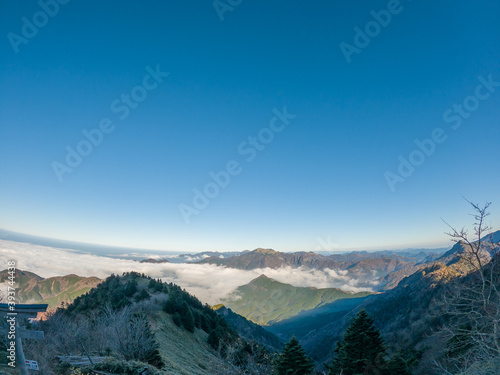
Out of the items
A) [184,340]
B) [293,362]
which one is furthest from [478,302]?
[184,340]

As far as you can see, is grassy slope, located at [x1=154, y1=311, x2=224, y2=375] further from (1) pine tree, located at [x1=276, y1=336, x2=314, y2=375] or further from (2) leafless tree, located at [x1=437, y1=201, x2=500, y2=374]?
(2) leafless tree, located at [x1=437, y1=201, x2=500, y2=374]

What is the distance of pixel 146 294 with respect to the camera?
2603 inches

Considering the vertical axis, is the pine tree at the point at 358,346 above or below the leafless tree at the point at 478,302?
below

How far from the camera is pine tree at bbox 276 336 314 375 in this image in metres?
24.9

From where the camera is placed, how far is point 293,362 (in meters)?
25.1

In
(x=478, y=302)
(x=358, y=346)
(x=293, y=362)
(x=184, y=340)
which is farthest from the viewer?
(x=184, y=340)

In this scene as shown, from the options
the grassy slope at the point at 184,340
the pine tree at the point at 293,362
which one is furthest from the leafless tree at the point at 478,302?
the grassy slope at the point at 184,340

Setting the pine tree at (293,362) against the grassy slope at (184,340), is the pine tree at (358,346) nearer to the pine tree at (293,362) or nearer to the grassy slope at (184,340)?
the pine tree at (293,362)

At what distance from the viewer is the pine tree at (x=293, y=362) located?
2489cm

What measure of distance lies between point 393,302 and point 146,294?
7828 inches

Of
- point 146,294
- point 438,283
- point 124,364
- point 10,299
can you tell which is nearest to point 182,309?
point 146,294

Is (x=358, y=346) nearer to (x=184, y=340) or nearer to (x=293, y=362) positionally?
(x=293, y=362)

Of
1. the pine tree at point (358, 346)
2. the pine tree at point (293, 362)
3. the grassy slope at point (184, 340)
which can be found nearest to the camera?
the pine tree at point (293, 362)

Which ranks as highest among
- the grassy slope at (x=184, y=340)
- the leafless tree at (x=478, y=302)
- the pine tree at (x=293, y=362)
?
the leafless tree at (x=478, y=302)
